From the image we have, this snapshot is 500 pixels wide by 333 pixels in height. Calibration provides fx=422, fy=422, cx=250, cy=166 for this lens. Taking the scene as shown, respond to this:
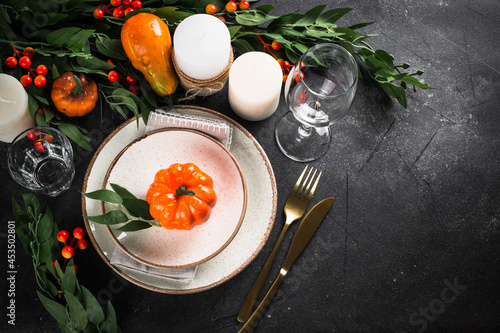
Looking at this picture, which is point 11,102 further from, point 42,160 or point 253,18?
point 253,18

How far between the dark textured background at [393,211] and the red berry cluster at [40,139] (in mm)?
73

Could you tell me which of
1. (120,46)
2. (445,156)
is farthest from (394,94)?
(120,46)

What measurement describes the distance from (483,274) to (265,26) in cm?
65

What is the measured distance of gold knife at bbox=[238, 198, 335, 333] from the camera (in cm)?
77

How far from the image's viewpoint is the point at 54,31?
2.36ft

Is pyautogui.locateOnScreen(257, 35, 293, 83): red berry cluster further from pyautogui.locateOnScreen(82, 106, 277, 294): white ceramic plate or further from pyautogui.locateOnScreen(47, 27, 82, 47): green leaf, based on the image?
pyautogui.locateOnScreen(47, 27, 82, 47): green leaf

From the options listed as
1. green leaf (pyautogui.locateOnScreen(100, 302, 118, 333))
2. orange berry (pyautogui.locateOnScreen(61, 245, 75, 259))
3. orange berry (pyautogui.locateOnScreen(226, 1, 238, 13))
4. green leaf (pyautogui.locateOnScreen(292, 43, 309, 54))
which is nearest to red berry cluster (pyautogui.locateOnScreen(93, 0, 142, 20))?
orange berry (pyautogui.locateOnScreen(226, 1, 238, 13))

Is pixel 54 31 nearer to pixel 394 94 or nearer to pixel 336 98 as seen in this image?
pixel 336 98

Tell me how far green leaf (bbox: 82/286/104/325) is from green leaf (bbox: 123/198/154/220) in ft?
0.51

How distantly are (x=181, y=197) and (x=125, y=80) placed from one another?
0.91ft

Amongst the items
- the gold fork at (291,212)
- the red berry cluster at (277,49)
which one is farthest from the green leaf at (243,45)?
the gold fork at (291,212)

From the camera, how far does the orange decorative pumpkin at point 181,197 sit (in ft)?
2.20

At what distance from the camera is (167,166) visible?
74 centimetres

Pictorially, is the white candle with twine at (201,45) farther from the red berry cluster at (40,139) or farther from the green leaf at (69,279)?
the green leaf at (69,279)
